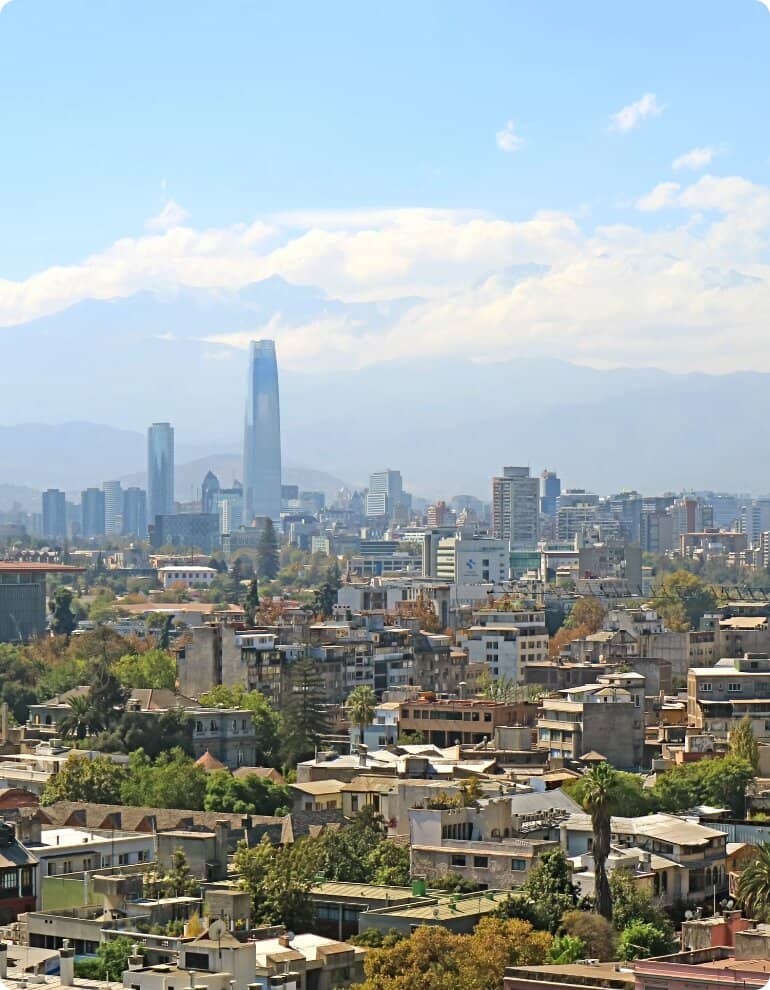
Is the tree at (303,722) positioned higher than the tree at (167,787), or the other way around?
the tree at (303,722)

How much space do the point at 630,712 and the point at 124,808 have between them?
903cm

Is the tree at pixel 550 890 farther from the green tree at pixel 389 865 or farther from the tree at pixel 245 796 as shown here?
the tree at pixel 245 796

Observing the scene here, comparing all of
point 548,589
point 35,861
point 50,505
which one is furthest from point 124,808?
point 50,505

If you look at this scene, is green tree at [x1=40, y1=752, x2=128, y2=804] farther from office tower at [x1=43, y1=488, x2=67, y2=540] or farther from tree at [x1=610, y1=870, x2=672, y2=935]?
office tower at [x1=43, y1=488, x2=67, y2=540]

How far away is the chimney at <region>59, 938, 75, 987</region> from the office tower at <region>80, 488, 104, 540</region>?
169304 millimetres

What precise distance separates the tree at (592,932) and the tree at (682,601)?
3243 cm

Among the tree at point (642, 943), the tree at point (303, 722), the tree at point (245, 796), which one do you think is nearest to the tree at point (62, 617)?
the tree at point (303, 722)

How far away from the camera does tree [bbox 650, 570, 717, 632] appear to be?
6088 centimetres

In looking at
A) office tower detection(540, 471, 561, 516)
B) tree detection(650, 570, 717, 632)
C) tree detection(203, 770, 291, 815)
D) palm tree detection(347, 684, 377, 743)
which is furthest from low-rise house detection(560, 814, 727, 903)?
office tower detection(540, 471, 561, 516)

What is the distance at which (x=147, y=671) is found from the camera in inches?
1762

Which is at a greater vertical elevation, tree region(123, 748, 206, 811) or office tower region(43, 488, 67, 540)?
office tower region(43, 488, 67, 540)

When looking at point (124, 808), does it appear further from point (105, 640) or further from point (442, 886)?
point (105, 640)

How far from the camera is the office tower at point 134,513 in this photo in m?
190

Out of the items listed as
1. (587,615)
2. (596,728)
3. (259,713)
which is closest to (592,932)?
(596,728)
